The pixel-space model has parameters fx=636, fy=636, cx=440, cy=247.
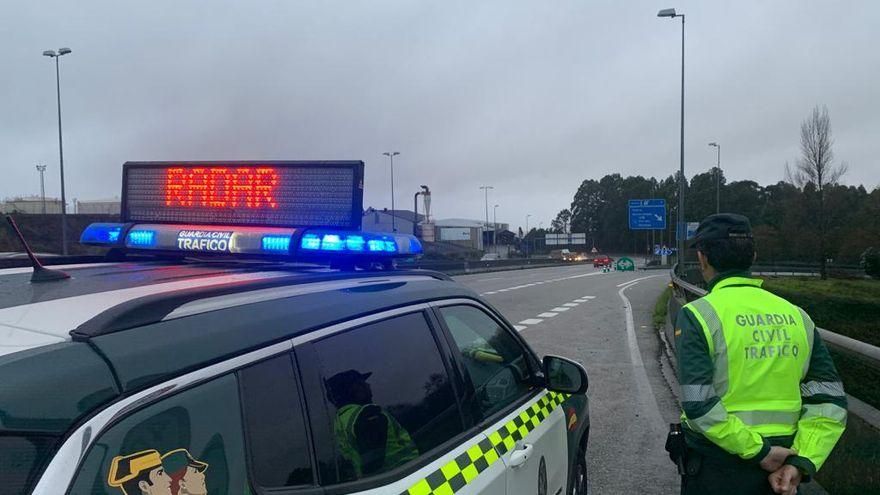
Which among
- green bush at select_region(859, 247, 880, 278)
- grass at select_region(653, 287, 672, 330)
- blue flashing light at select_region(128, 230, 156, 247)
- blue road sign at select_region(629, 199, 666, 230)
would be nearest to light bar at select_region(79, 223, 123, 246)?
blue flashing light at select_region(128, 230, 156, 247)

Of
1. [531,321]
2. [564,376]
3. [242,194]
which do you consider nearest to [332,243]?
[242,194]

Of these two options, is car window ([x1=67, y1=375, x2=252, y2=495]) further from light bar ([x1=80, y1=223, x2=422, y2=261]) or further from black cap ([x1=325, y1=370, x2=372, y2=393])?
light bar ([x1=80, y1=223, x2=422, y2=261])

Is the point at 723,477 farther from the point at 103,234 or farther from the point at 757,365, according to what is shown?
the point at 103,234

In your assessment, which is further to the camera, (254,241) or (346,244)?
(254,241)

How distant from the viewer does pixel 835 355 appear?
6.57 meters

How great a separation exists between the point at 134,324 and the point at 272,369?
1.10 feet

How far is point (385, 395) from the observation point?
2053mm

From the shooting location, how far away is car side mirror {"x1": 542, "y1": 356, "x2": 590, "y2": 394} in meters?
3.09

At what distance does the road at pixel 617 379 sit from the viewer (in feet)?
17.2

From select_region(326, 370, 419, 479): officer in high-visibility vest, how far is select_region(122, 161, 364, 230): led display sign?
144cm

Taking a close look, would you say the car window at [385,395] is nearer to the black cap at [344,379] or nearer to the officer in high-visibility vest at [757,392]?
the black cap at [344,379]

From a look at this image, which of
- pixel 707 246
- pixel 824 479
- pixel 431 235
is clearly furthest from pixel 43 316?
pixel 431 235

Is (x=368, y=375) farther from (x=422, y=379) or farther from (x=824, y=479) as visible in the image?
(x=824, y=479)

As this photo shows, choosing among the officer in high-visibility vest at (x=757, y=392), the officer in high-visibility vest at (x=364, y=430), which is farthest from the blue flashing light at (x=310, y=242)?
the officer in high-visibility vest at (x=757, y=392)
